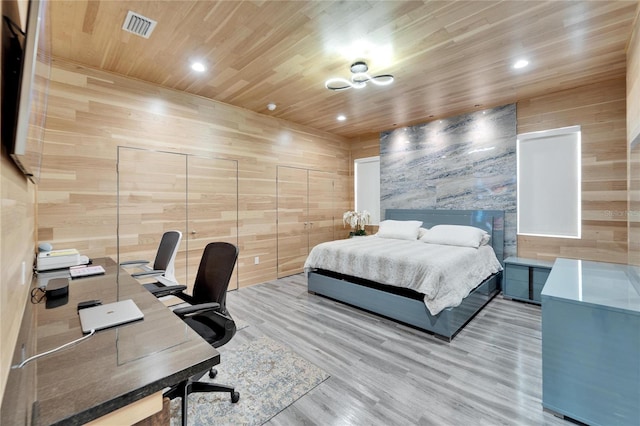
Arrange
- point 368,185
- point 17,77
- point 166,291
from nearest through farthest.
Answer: point 17,77, point 166,291, point 368,185

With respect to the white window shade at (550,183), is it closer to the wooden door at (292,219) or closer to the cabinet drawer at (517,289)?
the cabinet drawer at (517,289)

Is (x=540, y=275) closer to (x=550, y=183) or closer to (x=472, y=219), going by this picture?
(x=472, y=219)

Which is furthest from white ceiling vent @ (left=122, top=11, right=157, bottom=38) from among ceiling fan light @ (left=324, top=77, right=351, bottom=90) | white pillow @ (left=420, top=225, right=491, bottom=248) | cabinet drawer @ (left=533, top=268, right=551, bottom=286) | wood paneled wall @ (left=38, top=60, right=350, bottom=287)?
cabinet drawer @ (left=533, top=268, right=551, bottom=286)

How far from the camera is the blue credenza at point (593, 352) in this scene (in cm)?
154

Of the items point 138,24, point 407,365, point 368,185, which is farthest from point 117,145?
point 368,185

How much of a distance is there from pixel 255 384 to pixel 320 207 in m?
3.91

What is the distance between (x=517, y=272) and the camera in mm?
3736

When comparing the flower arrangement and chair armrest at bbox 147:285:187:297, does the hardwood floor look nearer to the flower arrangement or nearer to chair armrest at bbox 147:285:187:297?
chair armrest at bbox 147:285:187:297

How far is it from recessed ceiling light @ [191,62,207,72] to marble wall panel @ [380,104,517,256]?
142 inches

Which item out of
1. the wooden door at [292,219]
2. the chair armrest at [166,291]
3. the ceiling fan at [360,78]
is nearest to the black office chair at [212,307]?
the chair armrest at [166,291]

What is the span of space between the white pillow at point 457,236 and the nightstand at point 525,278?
45 centimetres

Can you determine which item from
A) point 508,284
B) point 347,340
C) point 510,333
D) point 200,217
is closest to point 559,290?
point 510,333

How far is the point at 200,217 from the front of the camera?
12.9 feet

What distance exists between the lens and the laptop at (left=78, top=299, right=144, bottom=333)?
117cm
